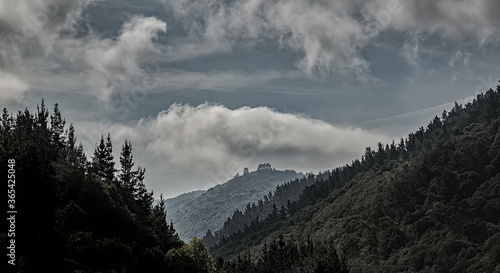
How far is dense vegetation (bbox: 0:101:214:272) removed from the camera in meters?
42.8

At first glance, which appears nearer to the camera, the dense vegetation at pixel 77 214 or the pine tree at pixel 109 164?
the dense vegetation at pixel 77 214

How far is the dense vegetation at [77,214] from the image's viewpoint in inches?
1687

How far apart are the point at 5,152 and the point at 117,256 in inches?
879

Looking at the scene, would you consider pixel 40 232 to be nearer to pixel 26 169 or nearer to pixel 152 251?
pixel 26 169

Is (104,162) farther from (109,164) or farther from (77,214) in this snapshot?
(77,214)

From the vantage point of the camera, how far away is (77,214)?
67.4 m

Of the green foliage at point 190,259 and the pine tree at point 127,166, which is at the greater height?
the pine tree at point 127,166

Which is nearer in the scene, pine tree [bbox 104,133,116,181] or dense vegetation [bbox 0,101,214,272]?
dense vegetation [bbox 0,101,214,272]

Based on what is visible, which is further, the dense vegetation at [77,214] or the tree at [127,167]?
the tree at [127,167]

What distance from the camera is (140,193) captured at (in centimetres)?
11456

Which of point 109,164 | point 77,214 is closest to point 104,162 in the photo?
point 109,164

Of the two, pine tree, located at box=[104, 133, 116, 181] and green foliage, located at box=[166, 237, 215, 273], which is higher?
pine tree, located at box=[104, 133, 116, 181]

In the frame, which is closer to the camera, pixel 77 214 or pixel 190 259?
pixel 77 214

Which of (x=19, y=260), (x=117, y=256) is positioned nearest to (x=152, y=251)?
(x=117, y=256)
